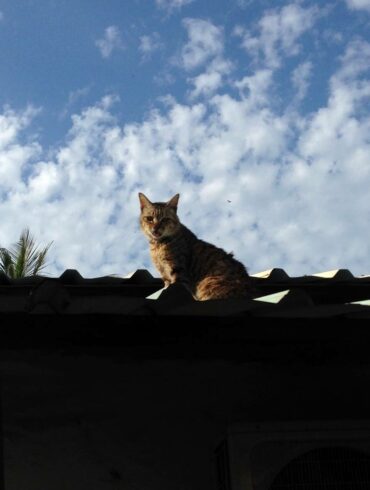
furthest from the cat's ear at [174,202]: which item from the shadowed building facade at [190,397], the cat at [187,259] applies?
the shadowed building facade at [190,397]

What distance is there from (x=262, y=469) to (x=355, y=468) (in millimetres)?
419

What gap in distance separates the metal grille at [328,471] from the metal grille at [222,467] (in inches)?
7.7

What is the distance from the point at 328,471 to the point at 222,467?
1.37ft

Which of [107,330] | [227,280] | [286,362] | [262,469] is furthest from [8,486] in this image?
[227,280]

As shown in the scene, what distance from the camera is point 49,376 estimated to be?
11.0 ft

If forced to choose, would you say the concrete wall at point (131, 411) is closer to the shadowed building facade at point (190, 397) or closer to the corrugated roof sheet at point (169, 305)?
the shadowed building facade at point (190, 397)

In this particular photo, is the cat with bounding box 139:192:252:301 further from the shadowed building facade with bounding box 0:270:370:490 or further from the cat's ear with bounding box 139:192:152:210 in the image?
the shadowed building facade with bounding box 0:270:370:490

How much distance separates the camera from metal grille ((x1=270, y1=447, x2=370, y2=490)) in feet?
10.0

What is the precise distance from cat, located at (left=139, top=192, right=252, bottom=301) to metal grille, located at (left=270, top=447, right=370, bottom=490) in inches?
63.7

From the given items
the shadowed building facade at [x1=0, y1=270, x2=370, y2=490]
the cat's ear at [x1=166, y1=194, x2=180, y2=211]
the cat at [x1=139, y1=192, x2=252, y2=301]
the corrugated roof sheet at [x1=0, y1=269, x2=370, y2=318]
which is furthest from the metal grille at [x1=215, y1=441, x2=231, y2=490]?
the cat's ear at [x1=166, y1=194, x2=180, y2=211]

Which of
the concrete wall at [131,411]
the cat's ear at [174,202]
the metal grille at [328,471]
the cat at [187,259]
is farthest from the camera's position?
the cat's ear at [174,202]

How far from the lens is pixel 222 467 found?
10.3 ft

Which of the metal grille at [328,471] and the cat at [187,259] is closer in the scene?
the metal grille at [328,471]

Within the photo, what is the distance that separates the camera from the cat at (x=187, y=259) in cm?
508
